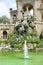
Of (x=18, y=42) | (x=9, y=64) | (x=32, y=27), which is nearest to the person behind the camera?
(x=9, y=64)

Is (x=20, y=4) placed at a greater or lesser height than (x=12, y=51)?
greater

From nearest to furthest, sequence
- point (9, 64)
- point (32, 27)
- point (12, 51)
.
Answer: point (9, 64), point (12, 51), point (32, 27)

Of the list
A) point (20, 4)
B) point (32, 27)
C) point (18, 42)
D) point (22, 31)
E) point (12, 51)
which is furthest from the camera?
point (20, 4)

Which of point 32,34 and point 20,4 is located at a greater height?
point 20,4

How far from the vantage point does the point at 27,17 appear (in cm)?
4116

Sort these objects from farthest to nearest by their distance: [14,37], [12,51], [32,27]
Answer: [32,27]
[14,37]
[12,51]

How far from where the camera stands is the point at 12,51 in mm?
28234

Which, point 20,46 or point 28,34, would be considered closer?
point 20,46

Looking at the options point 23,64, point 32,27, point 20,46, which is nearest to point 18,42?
point 20,46

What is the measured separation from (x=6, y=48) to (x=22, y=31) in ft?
31.2

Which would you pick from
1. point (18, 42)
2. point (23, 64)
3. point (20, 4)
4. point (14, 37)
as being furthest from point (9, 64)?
point (20, 4)

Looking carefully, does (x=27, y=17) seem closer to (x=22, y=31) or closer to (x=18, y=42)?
(x=22, y=31)

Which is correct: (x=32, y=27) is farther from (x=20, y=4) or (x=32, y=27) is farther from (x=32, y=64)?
(x=32, y=64)

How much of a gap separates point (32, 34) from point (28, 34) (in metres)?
0.67
